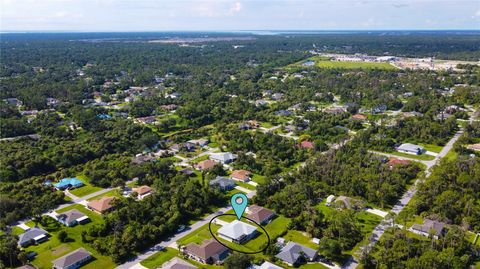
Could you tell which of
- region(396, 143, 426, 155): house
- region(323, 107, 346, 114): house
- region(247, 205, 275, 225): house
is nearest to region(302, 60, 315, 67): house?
region(323, 107, 346, 114): house

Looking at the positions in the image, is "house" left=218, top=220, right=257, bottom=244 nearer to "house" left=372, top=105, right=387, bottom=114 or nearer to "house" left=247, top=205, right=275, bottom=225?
"house" left=247, top=205, right=275, bottom=225

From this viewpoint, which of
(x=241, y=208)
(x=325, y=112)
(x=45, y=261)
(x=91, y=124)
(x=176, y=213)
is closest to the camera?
(x=241, y=208)

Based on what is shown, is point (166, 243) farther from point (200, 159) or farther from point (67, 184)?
point (200, 159)

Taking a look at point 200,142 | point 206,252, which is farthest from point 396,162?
point 206,252

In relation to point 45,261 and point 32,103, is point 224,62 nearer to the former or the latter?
point 32,103

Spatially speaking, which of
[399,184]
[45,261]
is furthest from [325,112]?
[45,261]
